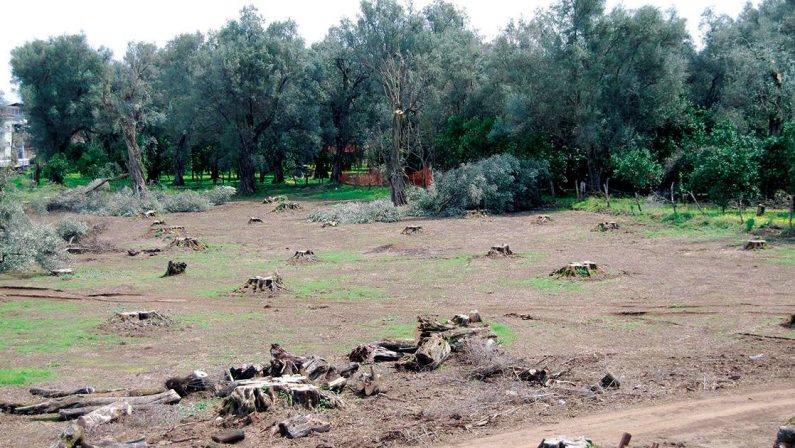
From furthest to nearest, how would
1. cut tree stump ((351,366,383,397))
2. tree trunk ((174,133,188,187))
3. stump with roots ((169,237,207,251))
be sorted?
tree trunk ((174,133,188,187)), stump with roots ((169,237,207,251)), cut tree stump ((351,366,383,397))

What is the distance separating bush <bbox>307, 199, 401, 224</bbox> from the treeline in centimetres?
336

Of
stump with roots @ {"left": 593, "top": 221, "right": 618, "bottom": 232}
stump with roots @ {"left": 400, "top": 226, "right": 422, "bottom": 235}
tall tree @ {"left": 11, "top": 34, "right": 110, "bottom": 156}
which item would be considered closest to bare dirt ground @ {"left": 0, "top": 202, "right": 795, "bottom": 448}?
stump with roots @ {"left": 593, "top": 221, "right": 618, "bottom": 232}

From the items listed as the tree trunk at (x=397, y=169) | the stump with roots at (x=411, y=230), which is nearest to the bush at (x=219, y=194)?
the tree trunk at (x=397, y=169)

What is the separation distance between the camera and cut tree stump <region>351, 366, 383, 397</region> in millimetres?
10891

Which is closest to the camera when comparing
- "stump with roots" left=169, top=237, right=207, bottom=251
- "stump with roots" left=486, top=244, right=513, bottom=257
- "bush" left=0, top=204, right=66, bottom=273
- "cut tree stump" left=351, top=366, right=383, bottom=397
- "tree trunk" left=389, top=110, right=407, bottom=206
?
"cut tree stump" left=351, top=366, right=383, bottom=397

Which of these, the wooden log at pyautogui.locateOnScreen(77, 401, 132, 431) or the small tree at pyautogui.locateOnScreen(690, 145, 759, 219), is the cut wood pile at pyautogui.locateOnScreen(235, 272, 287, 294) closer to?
the wooden log at pyautogui.locateOnScreen(77, 401, 132, 431)

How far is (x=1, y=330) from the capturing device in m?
16.2

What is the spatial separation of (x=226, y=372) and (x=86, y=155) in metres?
53.1

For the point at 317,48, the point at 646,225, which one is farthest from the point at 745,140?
the point at 317,48

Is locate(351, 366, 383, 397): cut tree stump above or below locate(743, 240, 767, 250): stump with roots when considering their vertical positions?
below

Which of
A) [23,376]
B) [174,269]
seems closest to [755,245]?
[174,269]

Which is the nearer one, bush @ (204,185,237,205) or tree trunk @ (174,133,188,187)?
bush @ (204,185,237,205)

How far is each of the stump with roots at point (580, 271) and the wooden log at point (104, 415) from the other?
13.2 meters

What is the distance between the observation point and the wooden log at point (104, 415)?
9648 millimetres
